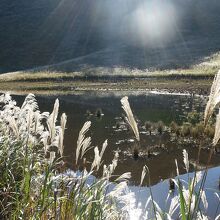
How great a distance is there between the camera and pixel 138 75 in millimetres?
87250

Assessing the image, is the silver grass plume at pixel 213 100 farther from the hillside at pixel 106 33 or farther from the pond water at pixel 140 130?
the hillside at pixel 106 33

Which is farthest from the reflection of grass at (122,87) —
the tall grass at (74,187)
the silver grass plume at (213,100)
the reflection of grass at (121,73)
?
the silver grass plume at (213,100)

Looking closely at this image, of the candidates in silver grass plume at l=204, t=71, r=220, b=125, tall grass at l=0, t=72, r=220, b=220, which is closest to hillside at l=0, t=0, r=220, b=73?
tall grass at l=0, t=72, r=220, b=220

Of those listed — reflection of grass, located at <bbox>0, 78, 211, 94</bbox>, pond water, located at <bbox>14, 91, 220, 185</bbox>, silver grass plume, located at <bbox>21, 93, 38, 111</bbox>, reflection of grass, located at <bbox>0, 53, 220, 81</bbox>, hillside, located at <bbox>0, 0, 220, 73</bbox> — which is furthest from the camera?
hillside, located at <bbox>0, 0, 220, 73</bbox>

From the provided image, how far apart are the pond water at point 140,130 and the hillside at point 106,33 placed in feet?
184

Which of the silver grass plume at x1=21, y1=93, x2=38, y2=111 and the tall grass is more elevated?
the silver grass plume at x1=21, y1=93, x2=38, y2=111

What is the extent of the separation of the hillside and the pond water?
184ft

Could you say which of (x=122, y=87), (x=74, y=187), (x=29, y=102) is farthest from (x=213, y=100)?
(x=122, y=87)

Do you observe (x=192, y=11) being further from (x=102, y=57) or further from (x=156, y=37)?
(x=102, y=57)

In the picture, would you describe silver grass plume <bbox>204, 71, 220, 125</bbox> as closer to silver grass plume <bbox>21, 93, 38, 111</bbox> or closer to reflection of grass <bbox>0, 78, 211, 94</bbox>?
silver grass plume <bbox>21, 93, 38, 111</bbox>

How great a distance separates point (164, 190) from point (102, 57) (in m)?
97.7

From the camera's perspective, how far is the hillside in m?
110

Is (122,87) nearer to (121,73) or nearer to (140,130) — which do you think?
(121,73)

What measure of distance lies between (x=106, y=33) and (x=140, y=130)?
10882cm
